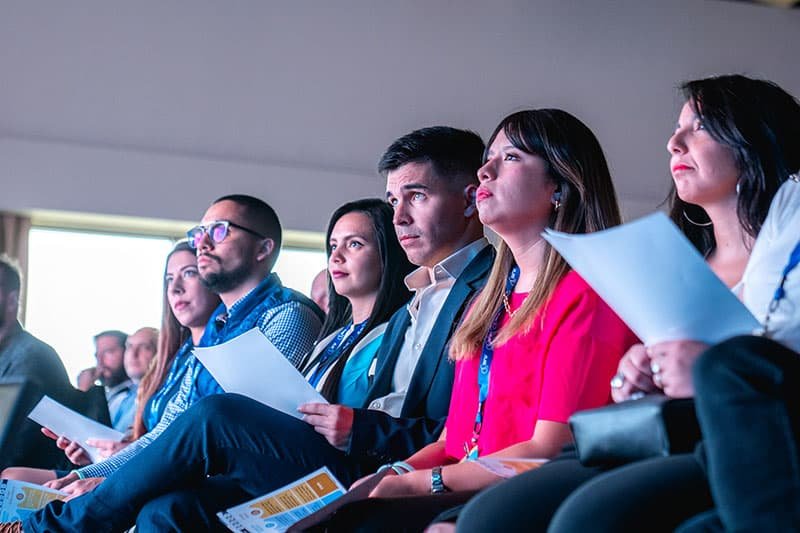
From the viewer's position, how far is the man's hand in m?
2.21

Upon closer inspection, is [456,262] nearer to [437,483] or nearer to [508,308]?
[508,308]

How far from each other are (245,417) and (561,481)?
945 mm

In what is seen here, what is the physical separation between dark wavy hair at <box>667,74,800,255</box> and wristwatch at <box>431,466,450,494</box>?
695 millimetres

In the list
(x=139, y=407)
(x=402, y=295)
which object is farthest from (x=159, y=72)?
(x=402, y=295)

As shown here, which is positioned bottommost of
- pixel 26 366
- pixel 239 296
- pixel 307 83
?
pixel 26 366

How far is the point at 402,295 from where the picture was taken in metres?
2.99

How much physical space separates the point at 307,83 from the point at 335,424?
219 inches

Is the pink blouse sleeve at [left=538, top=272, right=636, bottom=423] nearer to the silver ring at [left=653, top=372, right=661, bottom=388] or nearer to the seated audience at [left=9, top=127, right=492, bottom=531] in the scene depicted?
the silver ring at [left=653, top=372, right=661, bottom=388]

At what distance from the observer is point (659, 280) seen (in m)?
1.30

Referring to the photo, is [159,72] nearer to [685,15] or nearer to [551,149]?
[685,15]

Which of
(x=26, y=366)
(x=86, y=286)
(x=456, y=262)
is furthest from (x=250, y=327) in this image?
(x=86, y=286)

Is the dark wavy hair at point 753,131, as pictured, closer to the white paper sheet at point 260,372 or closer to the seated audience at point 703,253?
the seated audience at point 703,253

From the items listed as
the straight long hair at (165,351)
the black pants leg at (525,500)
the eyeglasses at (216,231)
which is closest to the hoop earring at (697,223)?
the black pants leg at (525,500)

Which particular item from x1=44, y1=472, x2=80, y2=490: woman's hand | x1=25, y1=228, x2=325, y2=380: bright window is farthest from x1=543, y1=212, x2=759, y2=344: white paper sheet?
x1=25, y1=228, x2=325, y2=380: bright window
